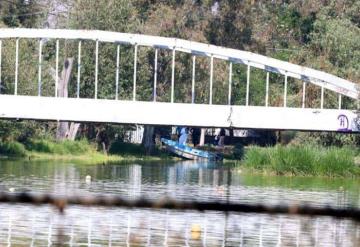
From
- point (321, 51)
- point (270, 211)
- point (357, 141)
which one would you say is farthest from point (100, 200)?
point (321, 51)

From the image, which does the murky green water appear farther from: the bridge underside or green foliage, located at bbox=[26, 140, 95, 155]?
green foliage, located at bbox=[26, 140, 95, 155]

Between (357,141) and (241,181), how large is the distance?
46.5 ft

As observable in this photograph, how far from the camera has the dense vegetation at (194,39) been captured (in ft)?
164

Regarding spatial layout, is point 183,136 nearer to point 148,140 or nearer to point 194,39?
point 148,140

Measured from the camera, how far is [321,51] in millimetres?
53469

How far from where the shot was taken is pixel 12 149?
48406 mm

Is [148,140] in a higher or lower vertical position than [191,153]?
higher

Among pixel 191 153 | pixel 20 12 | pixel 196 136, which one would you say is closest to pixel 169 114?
pixel 191 153

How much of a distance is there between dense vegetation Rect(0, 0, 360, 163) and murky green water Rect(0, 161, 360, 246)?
36.7ft

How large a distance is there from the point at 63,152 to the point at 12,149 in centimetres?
274

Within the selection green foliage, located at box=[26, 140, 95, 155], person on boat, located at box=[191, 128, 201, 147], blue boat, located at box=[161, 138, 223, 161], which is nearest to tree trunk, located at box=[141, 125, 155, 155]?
blue boat, located at box=[161, 138, 223, 161]

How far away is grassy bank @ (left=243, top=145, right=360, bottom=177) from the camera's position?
35.2 m

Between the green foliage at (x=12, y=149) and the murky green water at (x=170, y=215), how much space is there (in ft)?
24.9

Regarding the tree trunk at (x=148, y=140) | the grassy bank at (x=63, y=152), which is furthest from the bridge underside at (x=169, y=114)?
the tree trunk at (x=148, y=140)
